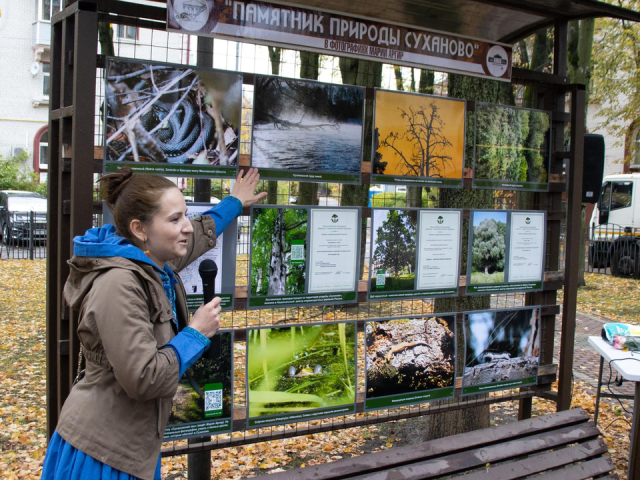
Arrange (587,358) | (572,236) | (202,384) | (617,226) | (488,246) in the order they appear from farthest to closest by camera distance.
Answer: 1. (617,226)
2. (587,358)
3. (572,236)
4. (488,246)
5. (202,384)

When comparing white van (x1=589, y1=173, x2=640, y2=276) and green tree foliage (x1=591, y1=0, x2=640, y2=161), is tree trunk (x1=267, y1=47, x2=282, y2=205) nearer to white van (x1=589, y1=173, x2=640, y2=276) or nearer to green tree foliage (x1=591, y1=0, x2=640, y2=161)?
green tree foliage (x1=591, y1=0, x2=640, y2=161)

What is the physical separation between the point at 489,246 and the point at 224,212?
2088mm

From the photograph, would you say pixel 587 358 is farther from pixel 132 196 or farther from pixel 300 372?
pixel 132 196

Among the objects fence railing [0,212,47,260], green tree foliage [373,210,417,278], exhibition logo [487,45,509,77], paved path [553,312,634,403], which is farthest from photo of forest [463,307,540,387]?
fence railing [0,212,47,260]

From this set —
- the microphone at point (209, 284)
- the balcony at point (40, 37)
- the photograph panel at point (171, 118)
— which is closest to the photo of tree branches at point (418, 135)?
the photograph panel at point (171, 118)

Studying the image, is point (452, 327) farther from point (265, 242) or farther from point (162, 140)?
point (162, 140)

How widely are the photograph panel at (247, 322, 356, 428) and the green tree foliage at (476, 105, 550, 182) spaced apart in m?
1.61

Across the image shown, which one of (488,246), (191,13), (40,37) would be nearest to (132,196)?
(191,13)

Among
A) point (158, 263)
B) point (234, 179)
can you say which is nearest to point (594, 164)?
point (234, 179)

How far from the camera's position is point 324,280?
370 cm

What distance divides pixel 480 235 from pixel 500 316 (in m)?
0.64

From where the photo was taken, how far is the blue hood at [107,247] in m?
2.17

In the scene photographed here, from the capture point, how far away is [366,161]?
152 inches

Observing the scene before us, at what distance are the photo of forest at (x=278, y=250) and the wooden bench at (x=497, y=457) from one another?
1059 millimetres
